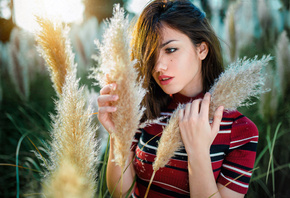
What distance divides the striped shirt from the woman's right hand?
220 millimetres

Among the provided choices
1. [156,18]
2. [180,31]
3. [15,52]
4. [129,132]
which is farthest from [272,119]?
[15,52]

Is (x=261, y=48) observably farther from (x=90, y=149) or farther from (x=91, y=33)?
(x=90, y=149)

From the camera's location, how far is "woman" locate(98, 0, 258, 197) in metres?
0.73

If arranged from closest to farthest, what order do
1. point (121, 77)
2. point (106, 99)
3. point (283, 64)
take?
1. point (121, 77)
2. point (106, 99)
3. point (283, 64)

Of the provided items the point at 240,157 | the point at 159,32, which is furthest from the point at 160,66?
the point at 240,157

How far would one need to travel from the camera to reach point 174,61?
884mm

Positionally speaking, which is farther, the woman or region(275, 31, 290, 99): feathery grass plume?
region(275, 31, 290, 99): feathery grass plume

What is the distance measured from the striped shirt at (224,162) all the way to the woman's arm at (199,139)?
4.4 inches

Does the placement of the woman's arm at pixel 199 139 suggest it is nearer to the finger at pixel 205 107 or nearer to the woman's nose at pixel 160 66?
the finger at pixel 205 107

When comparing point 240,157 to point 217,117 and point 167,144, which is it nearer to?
point 217,117

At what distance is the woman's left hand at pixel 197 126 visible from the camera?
688mm

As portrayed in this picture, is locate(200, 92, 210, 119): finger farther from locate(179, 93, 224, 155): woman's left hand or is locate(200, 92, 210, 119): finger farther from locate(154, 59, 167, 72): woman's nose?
Answer: locate(154, 59, 167, 72): woman's nose

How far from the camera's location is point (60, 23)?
747 mm

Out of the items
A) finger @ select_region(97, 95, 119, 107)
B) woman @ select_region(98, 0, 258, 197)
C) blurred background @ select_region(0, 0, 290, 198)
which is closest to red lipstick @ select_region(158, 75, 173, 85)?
woman @ select_region(98, 0, 258, 197)
